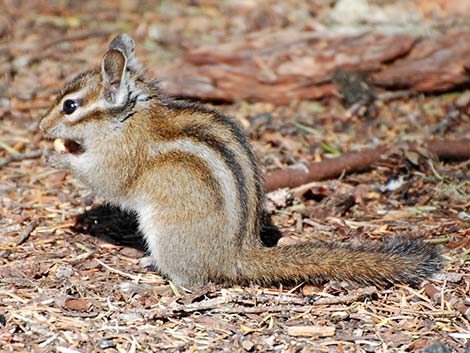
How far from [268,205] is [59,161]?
182cm

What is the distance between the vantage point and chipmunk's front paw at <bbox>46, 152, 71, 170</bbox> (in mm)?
5941

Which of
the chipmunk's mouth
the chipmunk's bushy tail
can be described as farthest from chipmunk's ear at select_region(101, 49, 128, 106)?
the chipmunk's bushy tail

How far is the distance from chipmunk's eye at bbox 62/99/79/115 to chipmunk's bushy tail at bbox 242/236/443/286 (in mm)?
1729

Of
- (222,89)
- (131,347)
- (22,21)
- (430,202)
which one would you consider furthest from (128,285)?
(22,21)

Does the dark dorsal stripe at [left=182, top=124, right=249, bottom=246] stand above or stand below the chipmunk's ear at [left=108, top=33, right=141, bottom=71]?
below

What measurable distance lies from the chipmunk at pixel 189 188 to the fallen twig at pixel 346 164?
1292mm

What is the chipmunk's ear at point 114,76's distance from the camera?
563cm

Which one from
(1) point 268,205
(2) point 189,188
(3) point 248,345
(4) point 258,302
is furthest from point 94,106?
(3) point 248,345

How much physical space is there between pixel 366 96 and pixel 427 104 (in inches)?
27.9

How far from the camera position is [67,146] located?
6.17 metres

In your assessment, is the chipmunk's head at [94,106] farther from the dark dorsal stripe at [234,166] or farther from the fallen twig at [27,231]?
the fallen twig at [27,231]

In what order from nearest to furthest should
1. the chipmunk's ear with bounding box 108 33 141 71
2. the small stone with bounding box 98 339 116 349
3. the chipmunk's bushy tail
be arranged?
the small stone with bounding box 98 339 116 349, the chipmunk's bushy tail, the chipmunk's ear with bounding box 108 33 141 71

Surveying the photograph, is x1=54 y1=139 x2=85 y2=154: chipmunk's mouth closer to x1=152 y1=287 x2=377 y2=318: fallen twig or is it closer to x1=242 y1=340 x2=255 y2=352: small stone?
x1=152 y1=287 x2=377 y2=318: fallen twig

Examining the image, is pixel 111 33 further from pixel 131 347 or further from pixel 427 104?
pixel 131 347
